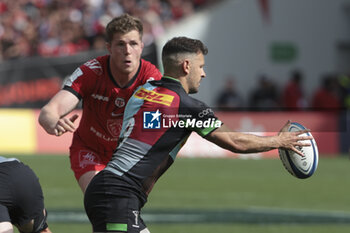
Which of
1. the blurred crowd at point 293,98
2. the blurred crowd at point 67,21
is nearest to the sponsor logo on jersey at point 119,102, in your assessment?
the blurred crowd at point 293,98

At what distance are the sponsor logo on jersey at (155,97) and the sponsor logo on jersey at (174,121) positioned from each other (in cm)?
9

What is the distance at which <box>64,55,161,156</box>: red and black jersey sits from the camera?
6988mm

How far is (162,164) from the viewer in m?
5.63

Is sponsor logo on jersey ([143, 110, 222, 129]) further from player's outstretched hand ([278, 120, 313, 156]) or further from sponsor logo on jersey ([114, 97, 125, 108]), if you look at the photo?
sponsor logo on jersey ([114, 97, 125, 108])

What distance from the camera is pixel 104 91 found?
23.4 ft

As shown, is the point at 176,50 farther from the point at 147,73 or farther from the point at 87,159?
the point at 87,159

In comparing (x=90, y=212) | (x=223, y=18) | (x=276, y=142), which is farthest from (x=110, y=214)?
(x=223, y=18)

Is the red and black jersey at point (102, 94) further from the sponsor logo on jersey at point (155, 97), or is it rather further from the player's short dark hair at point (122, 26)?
the sponsor logo on jersey at point (155, 97)

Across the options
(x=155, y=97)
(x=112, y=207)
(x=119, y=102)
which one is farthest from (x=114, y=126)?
(x=112, y=207)

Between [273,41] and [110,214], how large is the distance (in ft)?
79.3

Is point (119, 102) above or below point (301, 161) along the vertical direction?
above

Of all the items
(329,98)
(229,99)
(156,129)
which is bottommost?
(156,129)

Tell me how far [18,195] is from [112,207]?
802 millimetres

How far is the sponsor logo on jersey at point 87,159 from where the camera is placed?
24.7 ft
